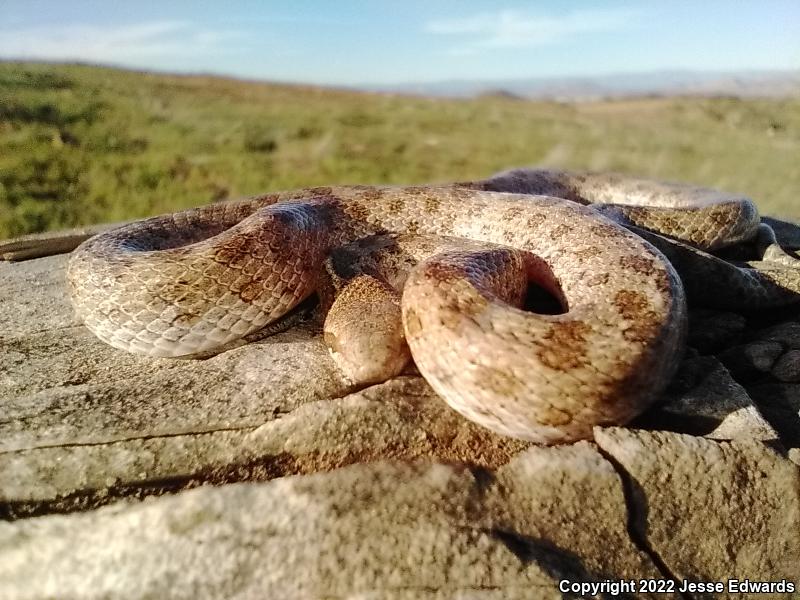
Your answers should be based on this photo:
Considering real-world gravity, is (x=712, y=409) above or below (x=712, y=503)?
above

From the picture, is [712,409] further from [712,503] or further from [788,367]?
[788,367]

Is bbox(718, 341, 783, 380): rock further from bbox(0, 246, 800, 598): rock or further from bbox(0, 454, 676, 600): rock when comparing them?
bbox(0, 454, 676, 600): rock

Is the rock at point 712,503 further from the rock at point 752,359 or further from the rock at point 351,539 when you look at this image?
the rock at point 752,359

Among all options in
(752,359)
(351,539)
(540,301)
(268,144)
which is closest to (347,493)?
(351,539)

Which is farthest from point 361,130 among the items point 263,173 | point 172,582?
point 172,582

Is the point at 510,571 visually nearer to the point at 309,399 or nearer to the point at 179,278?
the point at 309,399

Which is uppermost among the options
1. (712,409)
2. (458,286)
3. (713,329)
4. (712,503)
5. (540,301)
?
(458,286)
